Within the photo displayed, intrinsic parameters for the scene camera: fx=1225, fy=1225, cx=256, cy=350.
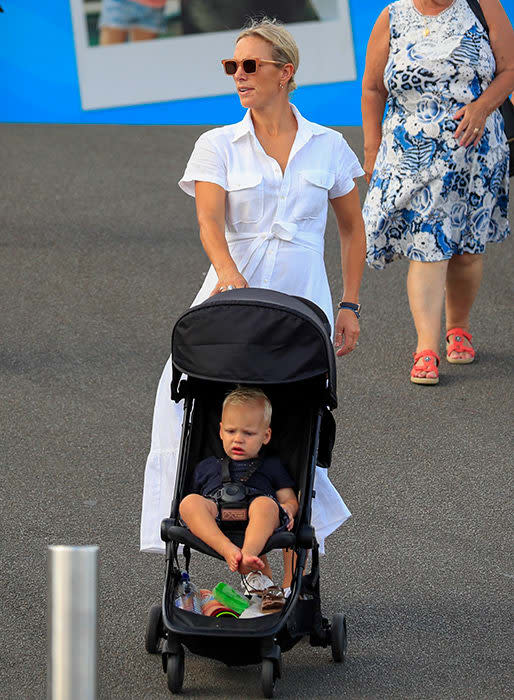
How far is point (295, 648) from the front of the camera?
145 inches

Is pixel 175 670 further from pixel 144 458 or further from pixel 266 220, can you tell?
pixel 144 458

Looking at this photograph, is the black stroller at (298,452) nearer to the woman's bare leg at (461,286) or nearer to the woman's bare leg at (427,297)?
the woman's bare leg at (427,297)

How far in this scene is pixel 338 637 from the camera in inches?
139

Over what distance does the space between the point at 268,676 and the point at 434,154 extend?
3.53 meters

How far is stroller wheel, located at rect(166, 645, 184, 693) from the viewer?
332cm

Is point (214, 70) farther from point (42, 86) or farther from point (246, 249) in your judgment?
point (246, 249)

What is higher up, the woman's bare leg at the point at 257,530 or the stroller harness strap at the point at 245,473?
the stroller harness strap at the point at 245,473

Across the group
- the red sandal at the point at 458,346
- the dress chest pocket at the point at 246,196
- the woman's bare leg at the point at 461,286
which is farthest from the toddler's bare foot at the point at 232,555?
the red sandal at the point at 458,346

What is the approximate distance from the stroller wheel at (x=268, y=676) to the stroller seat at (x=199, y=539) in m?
0.30

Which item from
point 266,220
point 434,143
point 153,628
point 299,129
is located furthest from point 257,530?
point 434,143

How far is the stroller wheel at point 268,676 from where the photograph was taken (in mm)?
3283

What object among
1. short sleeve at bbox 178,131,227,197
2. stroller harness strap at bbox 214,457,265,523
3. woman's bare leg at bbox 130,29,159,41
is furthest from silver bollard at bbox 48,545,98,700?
woman's bare leg at bbox 130,29,159,41

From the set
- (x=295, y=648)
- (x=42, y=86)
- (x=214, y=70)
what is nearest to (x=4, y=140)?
(x=42, y=86)

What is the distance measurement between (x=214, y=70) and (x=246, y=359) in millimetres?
12569
